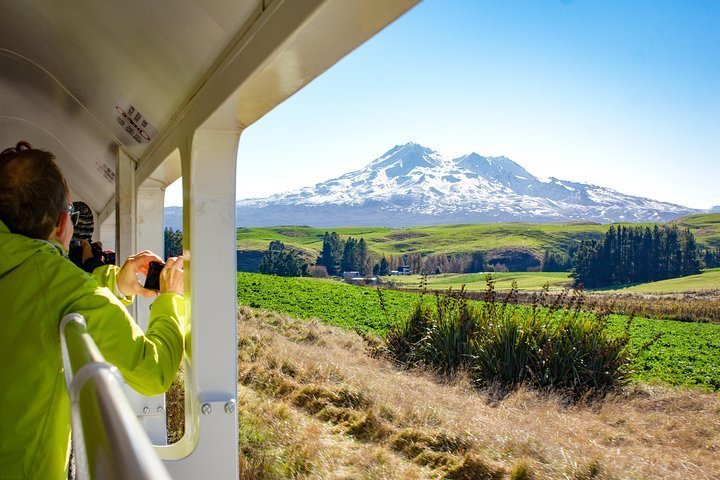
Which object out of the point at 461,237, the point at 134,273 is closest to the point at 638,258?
the point at 461,237

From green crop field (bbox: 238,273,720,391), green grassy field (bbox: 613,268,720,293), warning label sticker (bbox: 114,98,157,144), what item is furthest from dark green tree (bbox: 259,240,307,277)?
warning label sticker (bbox: 114,98,157,144)

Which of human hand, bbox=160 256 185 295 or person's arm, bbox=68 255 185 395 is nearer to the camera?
person's arm, bbox=68 255 185 395

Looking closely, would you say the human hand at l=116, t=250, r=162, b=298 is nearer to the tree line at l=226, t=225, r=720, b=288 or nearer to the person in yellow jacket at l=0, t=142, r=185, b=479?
the person in yellow jacket at l=0, t=142, r=185, b=479

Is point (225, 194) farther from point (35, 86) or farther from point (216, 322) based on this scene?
point (35, 86)

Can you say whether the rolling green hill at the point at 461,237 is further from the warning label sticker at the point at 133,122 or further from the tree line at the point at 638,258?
A: the warning label sticker at the point at 133,122

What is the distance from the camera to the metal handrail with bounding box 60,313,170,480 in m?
0.39

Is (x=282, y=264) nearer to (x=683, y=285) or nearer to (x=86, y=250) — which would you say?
(x=683, y=285)

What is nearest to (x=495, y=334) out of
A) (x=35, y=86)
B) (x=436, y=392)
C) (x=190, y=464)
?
(x=436, y=392)

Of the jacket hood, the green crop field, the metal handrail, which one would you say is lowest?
the green crop field

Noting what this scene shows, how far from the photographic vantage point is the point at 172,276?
5.41 feet

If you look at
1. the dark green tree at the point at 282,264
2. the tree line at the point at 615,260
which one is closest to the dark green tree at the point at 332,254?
the tree line at the point at 615,260

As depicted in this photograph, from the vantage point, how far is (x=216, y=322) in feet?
6.66

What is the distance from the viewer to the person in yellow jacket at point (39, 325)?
3.58ft

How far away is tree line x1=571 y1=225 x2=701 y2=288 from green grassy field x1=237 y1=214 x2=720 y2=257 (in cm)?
496
